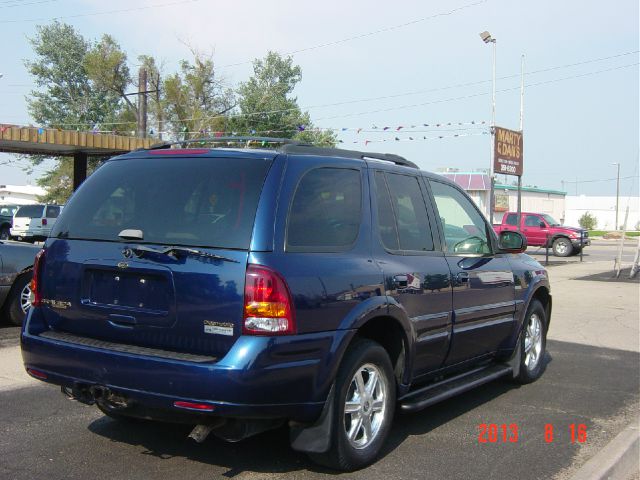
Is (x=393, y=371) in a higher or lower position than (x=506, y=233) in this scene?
lower

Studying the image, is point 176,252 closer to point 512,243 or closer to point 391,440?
point 391,440

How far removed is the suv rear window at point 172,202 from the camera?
382 cm

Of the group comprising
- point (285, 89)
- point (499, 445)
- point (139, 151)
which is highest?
point (285, 89)

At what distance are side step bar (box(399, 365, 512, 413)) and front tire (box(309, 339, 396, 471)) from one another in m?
0.21

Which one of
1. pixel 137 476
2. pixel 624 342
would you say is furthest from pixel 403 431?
pixel 624 342

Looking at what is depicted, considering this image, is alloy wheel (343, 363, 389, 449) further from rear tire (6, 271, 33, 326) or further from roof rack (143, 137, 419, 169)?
rear tire (6, 271, 33, 326)

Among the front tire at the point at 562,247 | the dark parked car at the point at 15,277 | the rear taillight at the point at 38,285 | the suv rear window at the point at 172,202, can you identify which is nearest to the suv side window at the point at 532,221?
the front tire at the point at 562,247

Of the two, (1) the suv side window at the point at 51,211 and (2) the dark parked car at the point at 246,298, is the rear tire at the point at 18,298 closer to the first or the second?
(2) the dark parked car at the point at 246,298

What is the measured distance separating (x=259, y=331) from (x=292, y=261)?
1.42 feet

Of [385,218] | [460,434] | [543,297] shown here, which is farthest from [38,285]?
[543,297]

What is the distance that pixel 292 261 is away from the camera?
375 cm

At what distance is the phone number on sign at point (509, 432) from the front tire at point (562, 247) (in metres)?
25.5

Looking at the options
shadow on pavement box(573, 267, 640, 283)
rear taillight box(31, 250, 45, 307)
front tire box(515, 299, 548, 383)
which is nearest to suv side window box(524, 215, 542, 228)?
shadow on pavement box(573, 267, 640, 283)

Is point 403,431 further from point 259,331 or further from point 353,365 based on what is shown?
point 259,331
